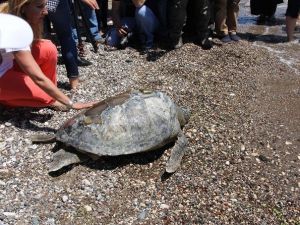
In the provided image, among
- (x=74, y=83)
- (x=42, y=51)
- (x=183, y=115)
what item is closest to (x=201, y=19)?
(x=74, y=83)

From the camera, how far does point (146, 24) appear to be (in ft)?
20.6

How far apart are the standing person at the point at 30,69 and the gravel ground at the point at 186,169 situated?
242mm

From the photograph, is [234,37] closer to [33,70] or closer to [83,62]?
[83,62]

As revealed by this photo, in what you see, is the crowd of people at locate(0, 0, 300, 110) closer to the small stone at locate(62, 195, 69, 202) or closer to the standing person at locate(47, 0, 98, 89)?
the standing person at locate(47, 0, 98, 89)

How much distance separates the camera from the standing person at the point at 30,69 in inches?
142

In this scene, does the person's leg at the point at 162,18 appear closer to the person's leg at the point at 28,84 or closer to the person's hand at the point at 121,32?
the person's hand at the point at 121,32

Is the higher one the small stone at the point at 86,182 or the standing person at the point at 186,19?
the standing person at the point at 186,19

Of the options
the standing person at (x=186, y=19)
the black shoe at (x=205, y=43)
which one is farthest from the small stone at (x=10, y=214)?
the black shoe at (x=205, y=43)

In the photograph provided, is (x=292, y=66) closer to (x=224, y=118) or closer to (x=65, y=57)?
(x=224, y=118)

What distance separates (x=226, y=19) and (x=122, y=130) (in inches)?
158

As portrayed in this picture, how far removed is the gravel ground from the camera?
325 centimetres

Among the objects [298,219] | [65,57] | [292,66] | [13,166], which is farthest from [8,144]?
[292,66]

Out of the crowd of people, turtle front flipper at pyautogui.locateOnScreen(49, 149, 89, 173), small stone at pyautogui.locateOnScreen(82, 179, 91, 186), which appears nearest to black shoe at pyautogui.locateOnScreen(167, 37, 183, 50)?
the crowd of people

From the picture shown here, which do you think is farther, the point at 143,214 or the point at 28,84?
the point at 28,84
